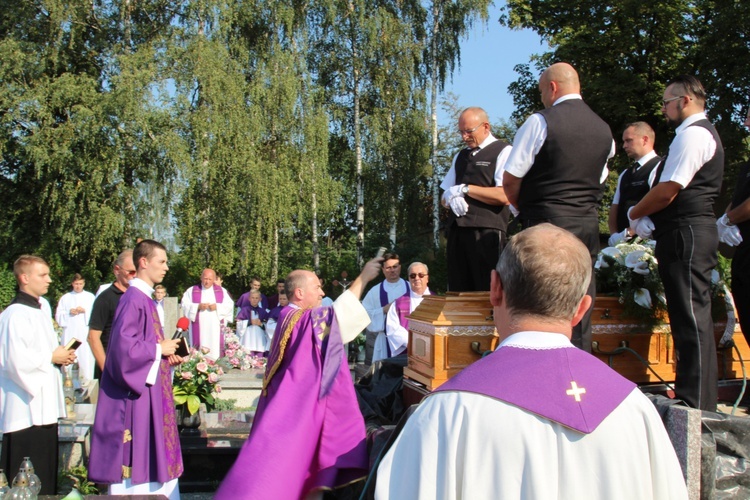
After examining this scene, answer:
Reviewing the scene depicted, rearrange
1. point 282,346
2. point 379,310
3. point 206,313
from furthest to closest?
point 206,313
point 379,310
point 282,346

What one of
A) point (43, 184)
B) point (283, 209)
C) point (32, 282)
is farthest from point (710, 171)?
point (43, 184)

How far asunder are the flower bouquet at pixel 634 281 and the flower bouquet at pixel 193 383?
411 cm

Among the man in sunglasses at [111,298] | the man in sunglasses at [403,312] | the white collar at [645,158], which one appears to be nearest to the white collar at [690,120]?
the white collar at [645,158]

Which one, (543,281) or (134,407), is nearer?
(543,281)

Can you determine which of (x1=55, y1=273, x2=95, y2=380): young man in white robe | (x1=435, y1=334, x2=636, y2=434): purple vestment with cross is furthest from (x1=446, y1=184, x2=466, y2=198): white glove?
(x1=55, y1=273, x2=95, y2=380): young man in white robe

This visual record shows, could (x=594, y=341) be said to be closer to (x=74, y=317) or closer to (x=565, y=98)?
Answer: (x=565, y=98)

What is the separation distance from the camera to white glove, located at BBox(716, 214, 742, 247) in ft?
13.6

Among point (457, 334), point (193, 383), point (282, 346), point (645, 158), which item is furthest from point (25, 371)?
point (645, 158)

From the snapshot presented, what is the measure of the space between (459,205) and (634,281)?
1149mm

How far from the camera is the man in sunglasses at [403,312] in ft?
25.6

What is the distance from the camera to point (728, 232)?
13.8 feet

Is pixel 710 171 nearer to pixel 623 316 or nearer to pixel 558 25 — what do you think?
pixel 623 316

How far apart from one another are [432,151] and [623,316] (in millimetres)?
20334

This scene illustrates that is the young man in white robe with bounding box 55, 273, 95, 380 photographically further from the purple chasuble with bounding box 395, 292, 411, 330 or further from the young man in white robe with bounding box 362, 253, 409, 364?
the purple chasuble with bounding box 395, 292, 411, 330
